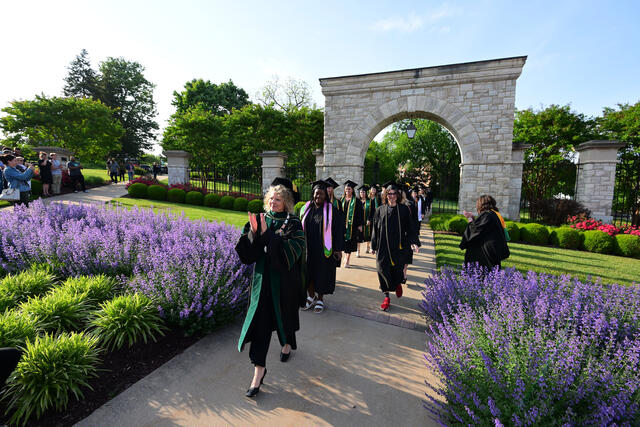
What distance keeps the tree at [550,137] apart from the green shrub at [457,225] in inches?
476

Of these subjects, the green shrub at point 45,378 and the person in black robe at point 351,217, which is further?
the person in black robe at point 351,217

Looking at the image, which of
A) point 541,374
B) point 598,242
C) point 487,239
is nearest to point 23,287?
point 541,374

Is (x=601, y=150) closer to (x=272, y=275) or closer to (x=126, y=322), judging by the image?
(x=272, y=275)

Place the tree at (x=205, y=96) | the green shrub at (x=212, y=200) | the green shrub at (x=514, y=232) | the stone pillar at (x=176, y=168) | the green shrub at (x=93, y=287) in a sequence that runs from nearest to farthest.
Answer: the green shrub at (x=93, y=287) → the green shrub at (x=514, y=232) → the green shrub at (x=212, y=200) → the stone pillar at (x=176, y=168) → the tree at (x=205, y=96)

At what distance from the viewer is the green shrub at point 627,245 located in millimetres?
8539

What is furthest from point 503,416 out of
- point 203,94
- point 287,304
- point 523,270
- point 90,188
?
point 203,94

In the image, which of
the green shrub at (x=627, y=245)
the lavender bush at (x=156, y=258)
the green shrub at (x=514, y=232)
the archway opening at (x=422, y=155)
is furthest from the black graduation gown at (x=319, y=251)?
the archway opening at (x=422, y=155)

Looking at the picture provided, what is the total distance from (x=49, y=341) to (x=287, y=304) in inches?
81.7

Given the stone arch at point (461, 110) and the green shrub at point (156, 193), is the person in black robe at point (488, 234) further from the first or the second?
the green shrub at point (156, 193)

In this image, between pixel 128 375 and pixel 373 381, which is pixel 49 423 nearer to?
pixel 128 375

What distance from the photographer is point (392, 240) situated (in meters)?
4.62

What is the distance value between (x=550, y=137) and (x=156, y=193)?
26137 millimetres

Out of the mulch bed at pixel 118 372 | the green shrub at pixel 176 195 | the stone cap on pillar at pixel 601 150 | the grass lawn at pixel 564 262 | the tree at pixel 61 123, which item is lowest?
the mulch bed at pixel 118 372

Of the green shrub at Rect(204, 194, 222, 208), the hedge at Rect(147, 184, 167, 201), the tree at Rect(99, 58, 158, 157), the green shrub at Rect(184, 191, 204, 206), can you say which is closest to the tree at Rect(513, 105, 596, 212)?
the green shrub at Rect(204, 194, 222, 208)
